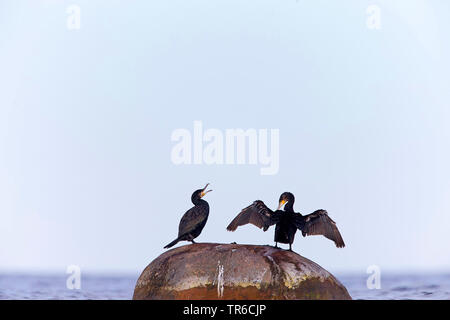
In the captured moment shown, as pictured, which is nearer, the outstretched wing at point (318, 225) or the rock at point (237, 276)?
the rock at point (237, 276)

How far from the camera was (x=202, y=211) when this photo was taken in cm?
1229

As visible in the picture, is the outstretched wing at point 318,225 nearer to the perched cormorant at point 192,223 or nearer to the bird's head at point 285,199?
the bird's head at point 285,199

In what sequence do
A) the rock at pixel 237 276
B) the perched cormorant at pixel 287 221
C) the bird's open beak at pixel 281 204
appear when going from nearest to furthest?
the rock at pixel 237 276
the perched cormorant at pixel 287 221
the bird's open beak at pixel 281 204

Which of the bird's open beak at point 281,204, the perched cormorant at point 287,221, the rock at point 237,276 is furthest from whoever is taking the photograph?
the bird's open beak at point 281,204

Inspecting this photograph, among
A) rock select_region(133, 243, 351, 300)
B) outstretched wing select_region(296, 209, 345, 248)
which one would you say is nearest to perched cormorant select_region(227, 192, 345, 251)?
outstretched wing select_region(296, 209, 345, 248)

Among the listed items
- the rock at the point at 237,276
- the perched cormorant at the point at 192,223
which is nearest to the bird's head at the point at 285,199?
the rock at the point at 237,276

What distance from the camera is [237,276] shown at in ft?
36.4

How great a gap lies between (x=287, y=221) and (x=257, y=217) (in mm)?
455

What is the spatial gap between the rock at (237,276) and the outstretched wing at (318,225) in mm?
550

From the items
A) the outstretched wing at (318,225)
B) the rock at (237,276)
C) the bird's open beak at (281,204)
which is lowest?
the rock at (237,276)

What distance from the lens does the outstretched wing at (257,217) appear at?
12.0 m

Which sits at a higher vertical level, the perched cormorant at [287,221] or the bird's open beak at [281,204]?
the bird's open beak at [281,204]
